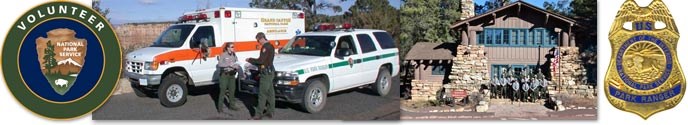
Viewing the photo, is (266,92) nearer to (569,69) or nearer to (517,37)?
(517,37)

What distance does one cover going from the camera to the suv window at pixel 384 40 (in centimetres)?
1061

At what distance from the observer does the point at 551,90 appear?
11273 mm

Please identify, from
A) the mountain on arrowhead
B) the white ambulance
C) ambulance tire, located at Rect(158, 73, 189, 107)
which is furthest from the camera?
the mountain on arrowhead

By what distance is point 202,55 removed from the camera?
10.2m

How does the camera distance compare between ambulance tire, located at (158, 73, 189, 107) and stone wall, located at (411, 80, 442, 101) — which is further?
stone wall, located at (411, 80, 442, 101)

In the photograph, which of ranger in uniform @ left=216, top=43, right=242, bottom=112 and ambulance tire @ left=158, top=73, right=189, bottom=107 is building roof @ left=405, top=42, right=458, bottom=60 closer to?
ranger in uniform @ left=216, top=43, right=242, bottom=112

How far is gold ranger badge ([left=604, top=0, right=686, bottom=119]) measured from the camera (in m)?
11.0

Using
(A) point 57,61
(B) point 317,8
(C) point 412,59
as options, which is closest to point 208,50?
(B) point 317,8

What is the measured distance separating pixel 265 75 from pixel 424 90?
262cm

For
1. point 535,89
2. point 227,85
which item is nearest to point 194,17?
point 227,85

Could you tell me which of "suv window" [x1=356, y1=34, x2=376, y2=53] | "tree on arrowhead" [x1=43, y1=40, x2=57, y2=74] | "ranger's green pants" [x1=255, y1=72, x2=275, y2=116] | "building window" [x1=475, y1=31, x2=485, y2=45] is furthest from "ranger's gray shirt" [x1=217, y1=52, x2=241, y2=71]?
"building window" [x1=475, y1=31, x2=485, y2=45]

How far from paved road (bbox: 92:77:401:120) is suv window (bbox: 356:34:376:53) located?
624 millimetres

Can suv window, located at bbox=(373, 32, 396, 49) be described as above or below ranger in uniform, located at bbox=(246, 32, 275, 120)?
above

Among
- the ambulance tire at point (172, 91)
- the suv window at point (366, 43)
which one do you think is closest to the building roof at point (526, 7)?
the suv window at point (366, 43)
